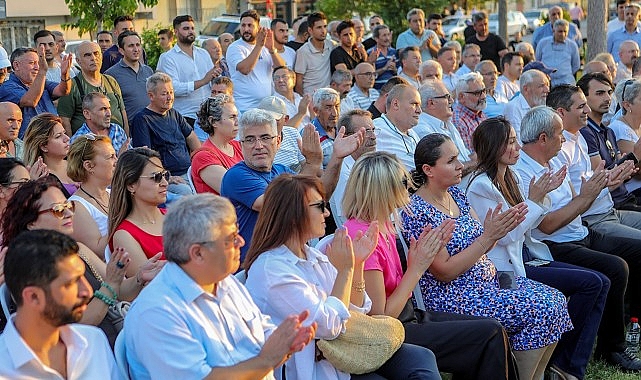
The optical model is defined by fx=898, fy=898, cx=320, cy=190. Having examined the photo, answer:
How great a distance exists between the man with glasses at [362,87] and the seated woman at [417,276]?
508cm

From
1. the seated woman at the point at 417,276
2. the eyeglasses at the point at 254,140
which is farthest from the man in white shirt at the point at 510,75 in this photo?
the seated woman at the point at 417,276

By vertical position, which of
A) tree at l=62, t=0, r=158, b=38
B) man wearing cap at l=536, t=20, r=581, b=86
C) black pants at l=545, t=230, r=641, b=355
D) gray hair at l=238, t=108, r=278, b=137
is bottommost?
black pants at l=545, t=230, r=641, b=355

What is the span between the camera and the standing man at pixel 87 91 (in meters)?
7.97

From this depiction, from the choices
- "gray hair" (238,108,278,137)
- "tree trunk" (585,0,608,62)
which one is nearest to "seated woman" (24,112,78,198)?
"gray hair" (238,108,278,137)

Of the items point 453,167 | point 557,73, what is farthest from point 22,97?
point 557,73

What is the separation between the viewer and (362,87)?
1012cm

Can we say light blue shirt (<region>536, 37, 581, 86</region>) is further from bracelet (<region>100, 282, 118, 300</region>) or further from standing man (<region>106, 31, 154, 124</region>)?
bracelet (<region>100, 282, 118, 300</region>)

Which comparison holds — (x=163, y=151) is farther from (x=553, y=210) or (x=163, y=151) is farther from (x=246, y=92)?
(x=553, y=210)

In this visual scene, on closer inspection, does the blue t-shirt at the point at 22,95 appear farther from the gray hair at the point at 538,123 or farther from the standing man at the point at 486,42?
the standing man at the point at 486,42

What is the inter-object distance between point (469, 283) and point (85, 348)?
2622 mm

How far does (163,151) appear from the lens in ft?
25.3

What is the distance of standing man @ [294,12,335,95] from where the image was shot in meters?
11.4

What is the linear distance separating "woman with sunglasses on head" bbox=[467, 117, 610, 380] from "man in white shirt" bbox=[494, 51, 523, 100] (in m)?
5.45

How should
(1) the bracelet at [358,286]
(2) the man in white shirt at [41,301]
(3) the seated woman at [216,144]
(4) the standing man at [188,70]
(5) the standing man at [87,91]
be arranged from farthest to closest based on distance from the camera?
1. (4) the standing man at [188,70]
2. (5) the standing man at [87,91]
3. (3) the seated woman at [216,144]
4. (1) the bracelet at [358,286]
5. (2) the man in white shirt at [41,301]
